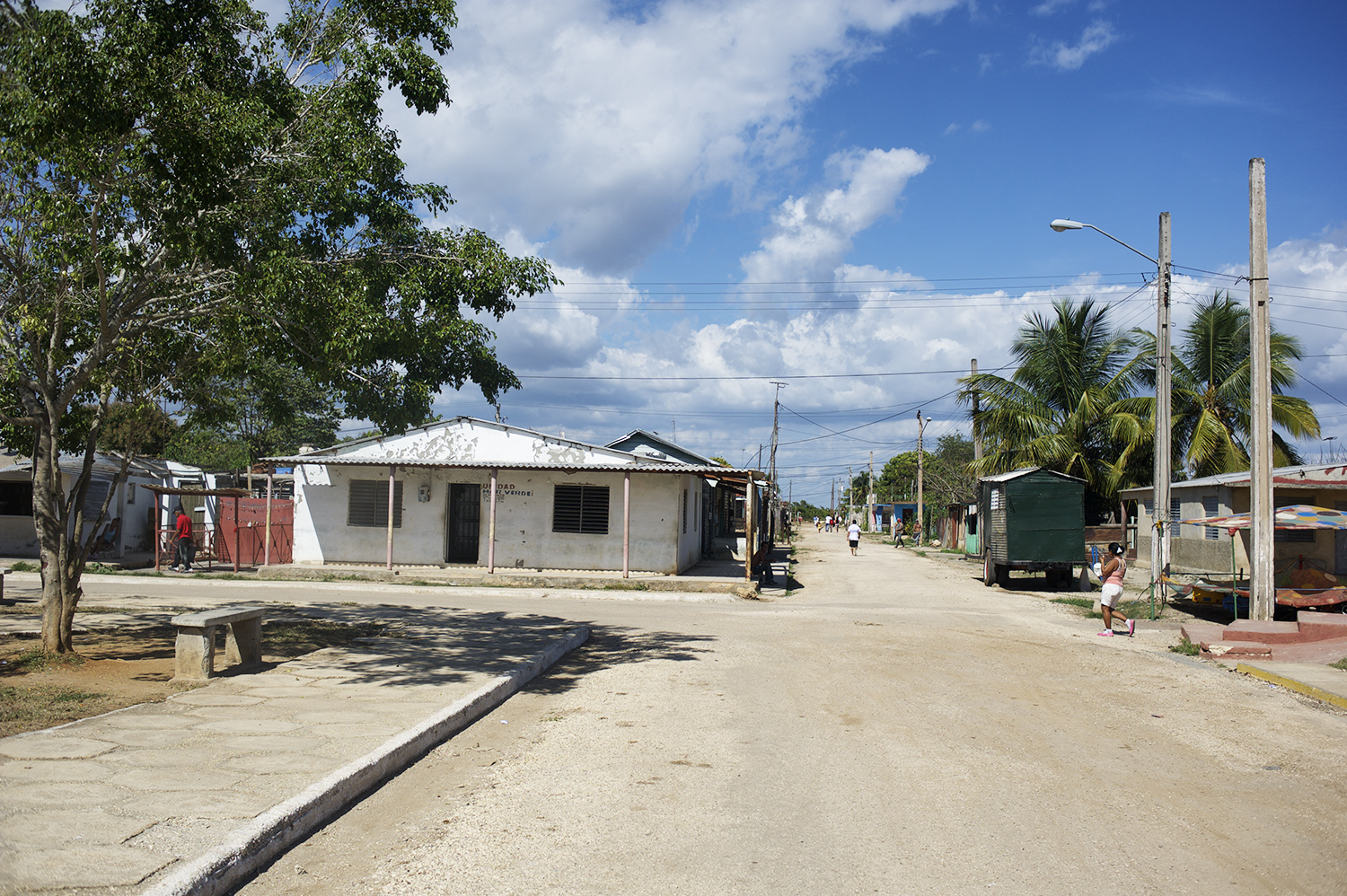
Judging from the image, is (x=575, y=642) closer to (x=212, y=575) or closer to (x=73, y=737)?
(x=73, y=737)

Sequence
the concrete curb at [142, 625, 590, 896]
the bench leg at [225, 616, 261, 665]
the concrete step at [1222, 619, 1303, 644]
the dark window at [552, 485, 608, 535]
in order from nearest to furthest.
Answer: the concrete curb at [142, 625, 590, 896] → the bench leg at [225, 616, 261, 665] → the concrete step at [1222, 619, 1303, 644] → the dark window at [552, 485, 608, 535]

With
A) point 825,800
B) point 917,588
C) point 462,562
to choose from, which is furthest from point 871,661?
point 462,562

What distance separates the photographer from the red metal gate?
24.6 meters

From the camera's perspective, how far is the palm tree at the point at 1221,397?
27641 mm

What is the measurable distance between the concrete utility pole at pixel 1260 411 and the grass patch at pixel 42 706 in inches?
611

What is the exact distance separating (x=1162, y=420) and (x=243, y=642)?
60.6 ft

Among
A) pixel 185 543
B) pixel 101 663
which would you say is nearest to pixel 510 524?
pixel 185 543

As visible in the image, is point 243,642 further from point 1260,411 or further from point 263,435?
point 263,435

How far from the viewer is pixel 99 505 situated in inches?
1058

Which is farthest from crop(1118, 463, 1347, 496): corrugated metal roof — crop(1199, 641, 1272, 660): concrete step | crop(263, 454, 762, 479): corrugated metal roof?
crop(263, 454, 762, 479): corrugated metal roof

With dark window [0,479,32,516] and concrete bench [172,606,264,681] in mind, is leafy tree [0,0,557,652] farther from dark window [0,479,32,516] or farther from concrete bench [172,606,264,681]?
dark window [0,479,32,516]

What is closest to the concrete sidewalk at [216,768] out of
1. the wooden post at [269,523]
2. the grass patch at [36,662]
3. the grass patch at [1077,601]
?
the grass patch at [36,662]

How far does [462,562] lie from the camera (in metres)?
24.2

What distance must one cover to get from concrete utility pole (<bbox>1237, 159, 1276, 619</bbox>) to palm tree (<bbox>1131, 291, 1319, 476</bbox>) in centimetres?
1469
